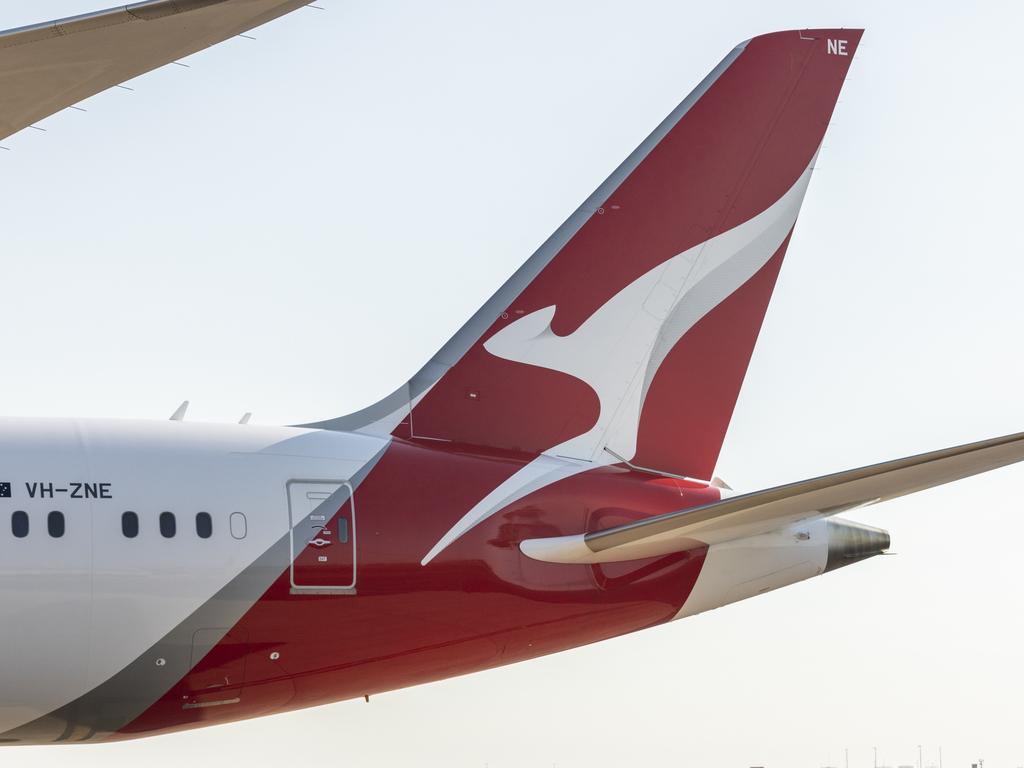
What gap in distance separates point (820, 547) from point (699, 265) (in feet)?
10.5

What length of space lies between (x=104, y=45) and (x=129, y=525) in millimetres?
4138

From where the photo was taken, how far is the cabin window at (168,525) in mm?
13312

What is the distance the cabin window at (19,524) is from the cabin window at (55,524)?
17 centimetres

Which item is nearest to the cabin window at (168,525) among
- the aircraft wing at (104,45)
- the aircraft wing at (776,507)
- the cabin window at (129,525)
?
the cabin window at (129,525)

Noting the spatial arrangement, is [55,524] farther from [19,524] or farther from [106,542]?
[106,542]

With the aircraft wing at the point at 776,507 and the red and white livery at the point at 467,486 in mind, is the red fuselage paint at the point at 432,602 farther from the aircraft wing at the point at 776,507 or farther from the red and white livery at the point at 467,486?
the aircraft wing at the point at 776,507

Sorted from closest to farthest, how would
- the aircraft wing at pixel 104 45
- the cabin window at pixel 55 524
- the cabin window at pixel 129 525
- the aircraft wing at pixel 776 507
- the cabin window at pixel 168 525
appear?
the aircraft wing at pixel 104 45, the aircraft wing at pixel 776 507, the cabin window at pixel 55 524, the cabin window at pixel 129 525, the cabin window at pixel 168 525

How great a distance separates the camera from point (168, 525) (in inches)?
526

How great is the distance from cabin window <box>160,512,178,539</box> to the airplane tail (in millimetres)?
2143

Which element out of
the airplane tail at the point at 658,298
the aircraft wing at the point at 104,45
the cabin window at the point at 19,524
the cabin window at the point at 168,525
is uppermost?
the aircraft wing at the point at 104,45

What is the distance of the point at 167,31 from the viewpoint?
11.0 meters

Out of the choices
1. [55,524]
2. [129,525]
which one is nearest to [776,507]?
[129,525]

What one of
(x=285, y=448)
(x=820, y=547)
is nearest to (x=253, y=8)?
(x=285, y=448)

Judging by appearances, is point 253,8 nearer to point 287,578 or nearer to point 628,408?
point 287,578
